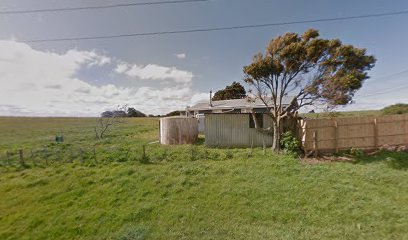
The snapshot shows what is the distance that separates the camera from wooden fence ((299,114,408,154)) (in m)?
11.2

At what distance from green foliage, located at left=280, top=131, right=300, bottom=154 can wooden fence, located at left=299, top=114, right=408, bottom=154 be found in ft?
1.83

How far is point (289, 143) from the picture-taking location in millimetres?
12055

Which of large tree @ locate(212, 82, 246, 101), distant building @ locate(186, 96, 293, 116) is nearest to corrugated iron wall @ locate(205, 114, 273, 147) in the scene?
distant building @ locate(186, 96, 293, 116)

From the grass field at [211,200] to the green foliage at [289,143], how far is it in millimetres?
1042

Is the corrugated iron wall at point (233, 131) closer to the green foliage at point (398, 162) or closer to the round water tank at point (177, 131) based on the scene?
the round water tank at point (177, 131)

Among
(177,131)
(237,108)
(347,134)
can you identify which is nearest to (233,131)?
(177,131)

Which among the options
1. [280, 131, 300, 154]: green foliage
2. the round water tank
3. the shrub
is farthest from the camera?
the round water tank

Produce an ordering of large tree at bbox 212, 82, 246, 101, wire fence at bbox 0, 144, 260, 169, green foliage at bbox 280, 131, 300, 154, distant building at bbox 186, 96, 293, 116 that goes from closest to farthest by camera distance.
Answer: wire fence at bbox 0, 144, 260, 169, green foliage at bbox 280, 131, 300, 154, distant building at bbox 186, 96, 293, 116, large tree at bbox 212, 82, 246, 101

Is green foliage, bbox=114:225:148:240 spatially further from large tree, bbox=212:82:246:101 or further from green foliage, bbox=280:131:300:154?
large tree, bbox=212:82:246:101

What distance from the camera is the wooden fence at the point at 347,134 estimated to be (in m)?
11.2

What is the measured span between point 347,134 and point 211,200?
8.11 m

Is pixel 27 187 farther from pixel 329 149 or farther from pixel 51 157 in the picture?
pixel 329 149

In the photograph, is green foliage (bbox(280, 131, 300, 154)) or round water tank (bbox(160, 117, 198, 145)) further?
round water tank (bbox(160, 117, 198, 145))

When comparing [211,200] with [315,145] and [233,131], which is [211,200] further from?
[233,131]
